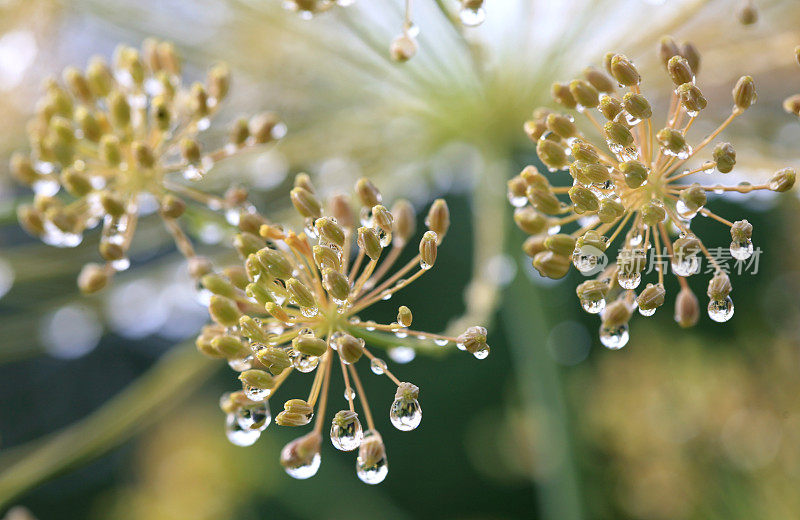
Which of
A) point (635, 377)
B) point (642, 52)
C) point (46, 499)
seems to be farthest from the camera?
point (46, 499)

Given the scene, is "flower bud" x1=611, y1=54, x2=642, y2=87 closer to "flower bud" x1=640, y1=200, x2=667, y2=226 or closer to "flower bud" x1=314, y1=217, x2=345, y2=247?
"flower bud" x1=640, y1=200, x2=667, y2=226

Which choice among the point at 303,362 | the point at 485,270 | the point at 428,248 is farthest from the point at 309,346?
the point at 485,270

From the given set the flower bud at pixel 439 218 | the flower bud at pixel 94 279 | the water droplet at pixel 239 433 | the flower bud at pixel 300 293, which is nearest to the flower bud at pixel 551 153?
the flower bud at pixel 439 218

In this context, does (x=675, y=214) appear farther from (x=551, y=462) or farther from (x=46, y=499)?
(x=46, y=499)

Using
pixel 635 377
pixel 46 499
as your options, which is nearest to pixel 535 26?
pixel 635 377

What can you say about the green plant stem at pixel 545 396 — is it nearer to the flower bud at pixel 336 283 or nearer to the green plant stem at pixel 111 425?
the green plant stem at pixel 111 425
